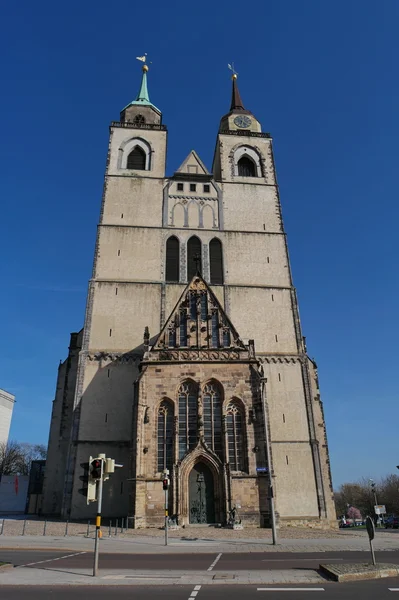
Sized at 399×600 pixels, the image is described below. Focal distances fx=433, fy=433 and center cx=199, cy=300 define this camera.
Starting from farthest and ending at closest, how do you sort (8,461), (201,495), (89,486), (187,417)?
1. (8,461)
2. (187,417)
3. (201,495)
4. (89,486)

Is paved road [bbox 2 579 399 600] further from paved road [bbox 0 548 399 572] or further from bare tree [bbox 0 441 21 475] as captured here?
bare tree [bbox 0 441 21 475]

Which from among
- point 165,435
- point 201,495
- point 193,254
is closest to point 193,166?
point 193,254

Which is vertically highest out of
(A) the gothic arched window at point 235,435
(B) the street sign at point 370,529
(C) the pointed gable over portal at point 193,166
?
(C) the pointed gable over portal at point 193,166

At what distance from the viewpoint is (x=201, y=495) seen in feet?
71.9

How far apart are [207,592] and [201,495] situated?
1560cm

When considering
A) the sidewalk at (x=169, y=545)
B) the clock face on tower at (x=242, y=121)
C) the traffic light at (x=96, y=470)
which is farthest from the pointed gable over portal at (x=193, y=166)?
the traffic light at (x=96, y=470)

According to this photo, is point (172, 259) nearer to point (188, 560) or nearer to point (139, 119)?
point (139, 119)

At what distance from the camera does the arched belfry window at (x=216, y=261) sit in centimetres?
3189

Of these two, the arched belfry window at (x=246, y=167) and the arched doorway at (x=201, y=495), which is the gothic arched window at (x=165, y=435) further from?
the arched belfry window at (x=246, y=167)

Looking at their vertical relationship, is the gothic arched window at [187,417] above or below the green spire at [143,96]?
below

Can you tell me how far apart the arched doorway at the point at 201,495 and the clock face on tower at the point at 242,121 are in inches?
1247

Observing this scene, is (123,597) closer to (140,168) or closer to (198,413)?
(198,413)

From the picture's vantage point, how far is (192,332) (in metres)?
25.7

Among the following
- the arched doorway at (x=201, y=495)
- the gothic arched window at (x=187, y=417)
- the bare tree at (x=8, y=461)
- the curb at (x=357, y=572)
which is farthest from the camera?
the bare tree at (x=8, y=461)
